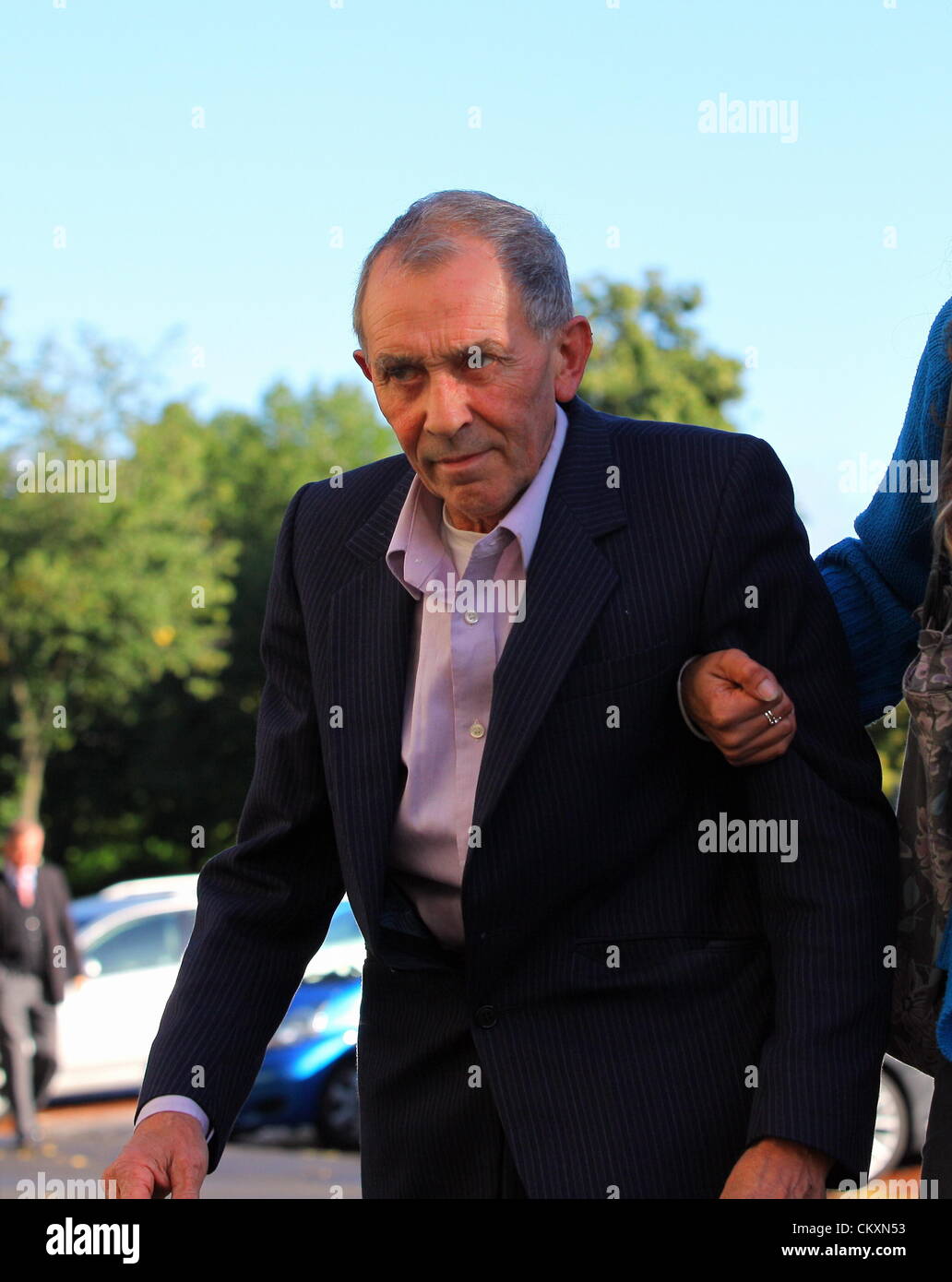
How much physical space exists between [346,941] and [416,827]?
10.00 meters

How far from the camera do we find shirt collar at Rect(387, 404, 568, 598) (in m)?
2.64

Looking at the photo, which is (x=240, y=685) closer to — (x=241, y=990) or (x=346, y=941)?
(x=346, y=941)

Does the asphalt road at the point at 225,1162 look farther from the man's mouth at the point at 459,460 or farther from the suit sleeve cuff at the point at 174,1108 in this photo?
the man's mouth at the point at 459,460

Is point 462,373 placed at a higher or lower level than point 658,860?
higher

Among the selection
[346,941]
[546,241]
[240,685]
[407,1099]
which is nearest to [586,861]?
[407,1099]

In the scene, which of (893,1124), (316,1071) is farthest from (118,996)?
(893,1124)

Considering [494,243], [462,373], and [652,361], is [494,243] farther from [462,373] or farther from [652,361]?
[652,361]

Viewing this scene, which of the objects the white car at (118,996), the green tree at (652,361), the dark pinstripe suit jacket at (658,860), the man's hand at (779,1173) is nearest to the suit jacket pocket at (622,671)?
the dark pinstripe suit jacket at (658,860)

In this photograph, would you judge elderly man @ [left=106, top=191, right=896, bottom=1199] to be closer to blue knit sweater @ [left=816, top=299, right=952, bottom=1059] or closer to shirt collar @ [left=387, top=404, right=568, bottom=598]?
shirt collar @ [left=387, top=404, right=568, bottom=598]

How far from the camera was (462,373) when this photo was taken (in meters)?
2.50

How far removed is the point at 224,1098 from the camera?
2.74m

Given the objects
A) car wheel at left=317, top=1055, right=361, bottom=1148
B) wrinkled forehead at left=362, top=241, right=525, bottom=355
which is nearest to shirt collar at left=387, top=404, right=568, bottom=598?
wrinkled forehead at left=362, top=241, right=525, bottom=355

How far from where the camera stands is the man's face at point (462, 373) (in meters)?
2.48

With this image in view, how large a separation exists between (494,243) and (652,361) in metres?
Answer: 28.4
